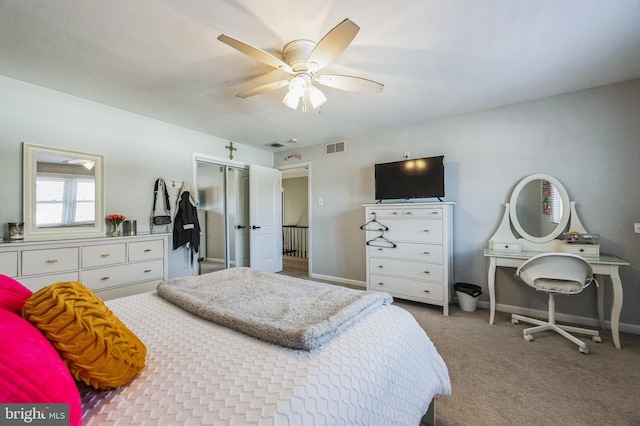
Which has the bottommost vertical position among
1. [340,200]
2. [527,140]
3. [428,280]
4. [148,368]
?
[428,280]

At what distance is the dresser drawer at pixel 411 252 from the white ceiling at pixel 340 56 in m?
1.66

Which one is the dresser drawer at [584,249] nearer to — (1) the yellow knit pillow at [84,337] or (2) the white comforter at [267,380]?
(2) the white comforter at [267,380]

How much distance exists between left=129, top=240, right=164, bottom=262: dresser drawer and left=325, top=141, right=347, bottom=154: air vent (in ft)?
9.26

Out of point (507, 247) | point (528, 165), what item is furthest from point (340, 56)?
point (507, 247)

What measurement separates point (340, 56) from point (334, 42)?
575 mm

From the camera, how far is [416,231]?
10.4ft

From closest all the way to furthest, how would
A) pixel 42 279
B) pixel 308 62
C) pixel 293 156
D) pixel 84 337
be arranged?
pixel 84 337 < pixel 308 62 < pixel 42 279 < pixel 293 156

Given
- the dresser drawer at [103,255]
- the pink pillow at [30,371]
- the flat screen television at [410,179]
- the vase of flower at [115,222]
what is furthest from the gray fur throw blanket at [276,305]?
the flat screen television at [410,179]

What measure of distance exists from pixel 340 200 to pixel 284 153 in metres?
1.53

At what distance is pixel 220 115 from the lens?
3.17 meters

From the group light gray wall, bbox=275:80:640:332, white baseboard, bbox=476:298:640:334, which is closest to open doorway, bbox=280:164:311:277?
light gray wall, bbox=275:80:640:332

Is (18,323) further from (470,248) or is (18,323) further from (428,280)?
(470,248)

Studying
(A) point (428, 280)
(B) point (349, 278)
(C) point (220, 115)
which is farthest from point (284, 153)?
(A) point (428, 280)

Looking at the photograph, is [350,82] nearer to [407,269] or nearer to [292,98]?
[292,98]
